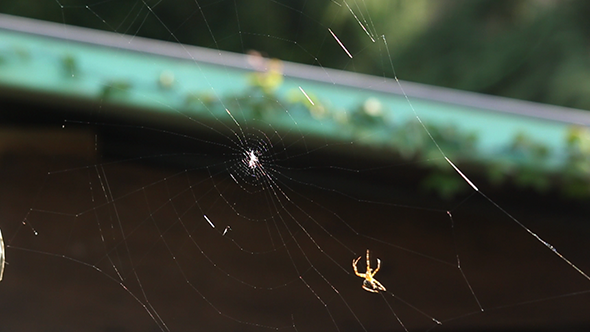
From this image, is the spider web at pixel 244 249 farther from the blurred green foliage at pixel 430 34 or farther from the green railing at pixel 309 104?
the blurred green foliage at pixel 430 34

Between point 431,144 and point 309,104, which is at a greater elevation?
point 309,104

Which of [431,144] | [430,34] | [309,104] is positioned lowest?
[431,144]

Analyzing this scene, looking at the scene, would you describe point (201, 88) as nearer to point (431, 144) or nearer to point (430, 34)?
point (431, 144)

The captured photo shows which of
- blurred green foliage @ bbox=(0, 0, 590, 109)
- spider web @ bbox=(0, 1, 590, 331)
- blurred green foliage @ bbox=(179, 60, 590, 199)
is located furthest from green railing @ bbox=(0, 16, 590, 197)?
blurred green foliage @ bbox=(0, 0, 590, 109)

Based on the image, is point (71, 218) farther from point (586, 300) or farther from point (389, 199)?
point (586, 300)

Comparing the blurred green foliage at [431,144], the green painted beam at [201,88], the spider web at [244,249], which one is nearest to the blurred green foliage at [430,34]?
the spider web at [244,249]

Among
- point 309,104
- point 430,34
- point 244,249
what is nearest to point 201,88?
point 309,104
